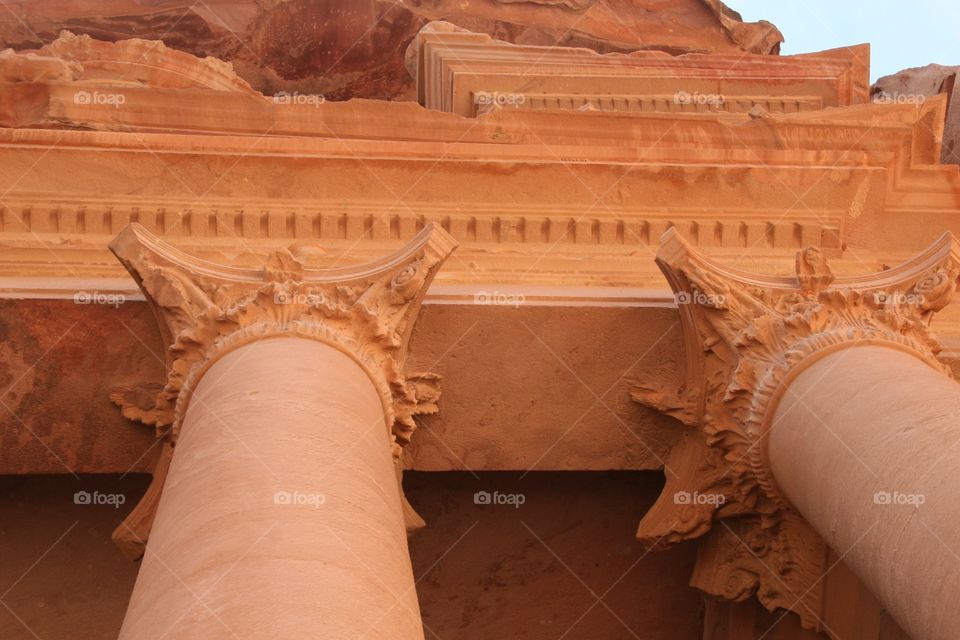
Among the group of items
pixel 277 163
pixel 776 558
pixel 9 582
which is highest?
pixel 277 163

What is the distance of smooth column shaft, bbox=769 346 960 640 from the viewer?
19.2 ft

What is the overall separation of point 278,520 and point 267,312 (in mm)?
2425

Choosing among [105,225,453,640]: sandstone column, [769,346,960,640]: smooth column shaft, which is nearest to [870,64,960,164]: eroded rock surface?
[769,346,960,640]: smooth column shaft

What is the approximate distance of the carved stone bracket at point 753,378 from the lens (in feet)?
25.6

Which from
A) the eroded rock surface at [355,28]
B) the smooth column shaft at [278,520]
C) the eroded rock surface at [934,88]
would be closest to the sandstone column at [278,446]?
the smooth column shaft at [278,520]

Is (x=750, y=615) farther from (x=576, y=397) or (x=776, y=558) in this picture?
(x=576, y=397)

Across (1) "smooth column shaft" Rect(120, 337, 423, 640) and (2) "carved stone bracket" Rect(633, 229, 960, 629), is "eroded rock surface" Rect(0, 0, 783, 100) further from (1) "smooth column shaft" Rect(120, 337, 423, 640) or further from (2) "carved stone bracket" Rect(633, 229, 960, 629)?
(1) "smooth column shaft" Rect(120, 337, 423, 640)

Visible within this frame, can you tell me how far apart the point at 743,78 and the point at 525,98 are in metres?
2.87

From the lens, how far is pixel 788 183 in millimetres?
11094

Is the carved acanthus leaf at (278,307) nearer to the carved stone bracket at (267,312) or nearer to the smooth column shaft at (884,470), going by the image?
the carved stone bracket at (267,312)

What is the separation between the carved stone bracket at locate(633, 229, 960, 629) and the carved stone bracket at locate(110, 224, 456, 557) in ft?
5.78

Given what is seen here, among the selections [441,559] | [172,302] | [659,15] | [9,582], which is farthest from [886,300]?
[659,15]

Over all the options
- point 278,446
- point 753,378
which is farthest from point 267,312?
point 753,378

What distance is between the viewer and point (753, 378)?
25.6 feet
